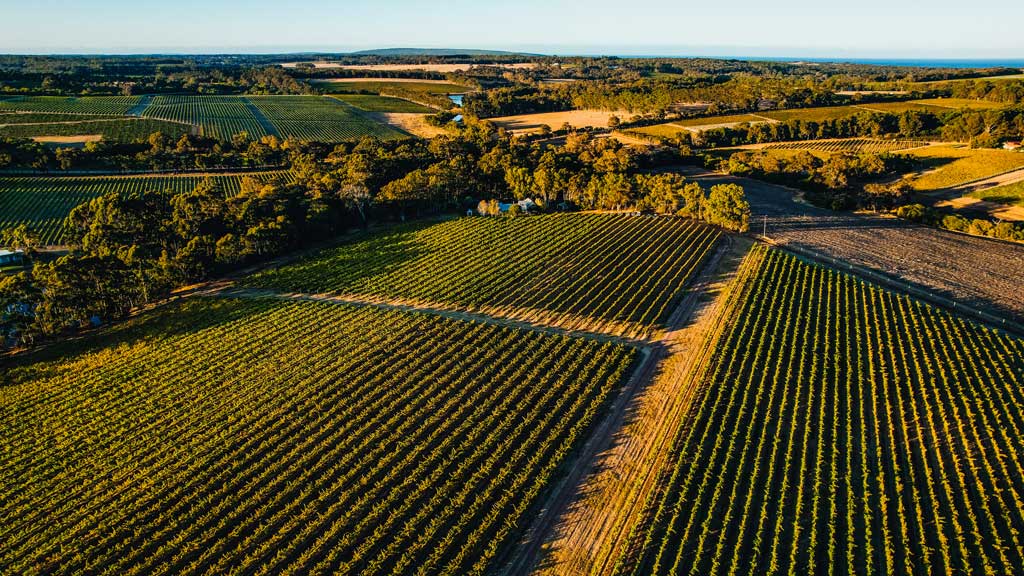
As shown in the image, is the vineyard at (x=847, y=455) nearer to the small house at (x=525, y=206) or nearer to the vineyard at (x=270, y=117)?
the small house at (x=525, y=206)

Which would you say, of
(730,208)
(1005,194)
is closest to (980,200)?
(1005,194)

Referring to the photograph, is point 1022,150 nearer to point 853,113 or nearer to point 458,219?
point 853,113

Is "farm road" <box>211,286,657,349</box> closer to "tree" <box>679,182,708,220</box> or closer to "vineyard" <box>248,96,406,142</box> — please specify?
"tree" <box>679,182,708,220</box>

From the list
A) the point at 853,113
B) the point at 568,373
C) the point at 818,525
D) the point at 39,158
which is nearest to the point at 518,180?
the point at 568,373

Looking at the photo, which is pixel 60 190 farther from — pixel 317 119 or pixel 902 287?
pixel 902 287

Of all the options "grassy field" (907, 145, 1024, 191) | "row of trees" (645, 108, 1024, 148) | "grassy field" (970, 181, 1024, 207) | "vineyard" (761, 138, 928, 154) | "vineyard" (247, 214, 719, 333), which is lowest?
"vineyard" (247, 214, 719, 333)

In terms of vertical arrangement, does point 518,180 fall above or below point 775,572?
above

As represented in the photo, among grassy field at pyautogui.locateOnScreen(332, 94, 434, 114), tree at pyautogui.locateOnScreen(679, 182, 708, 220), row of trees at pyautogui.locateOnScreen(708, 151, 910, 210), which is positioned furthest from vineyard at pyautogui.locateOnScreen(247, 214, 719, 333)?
grassy field at pyautogui.locateOnScreen(332, 94, 434, 114)
